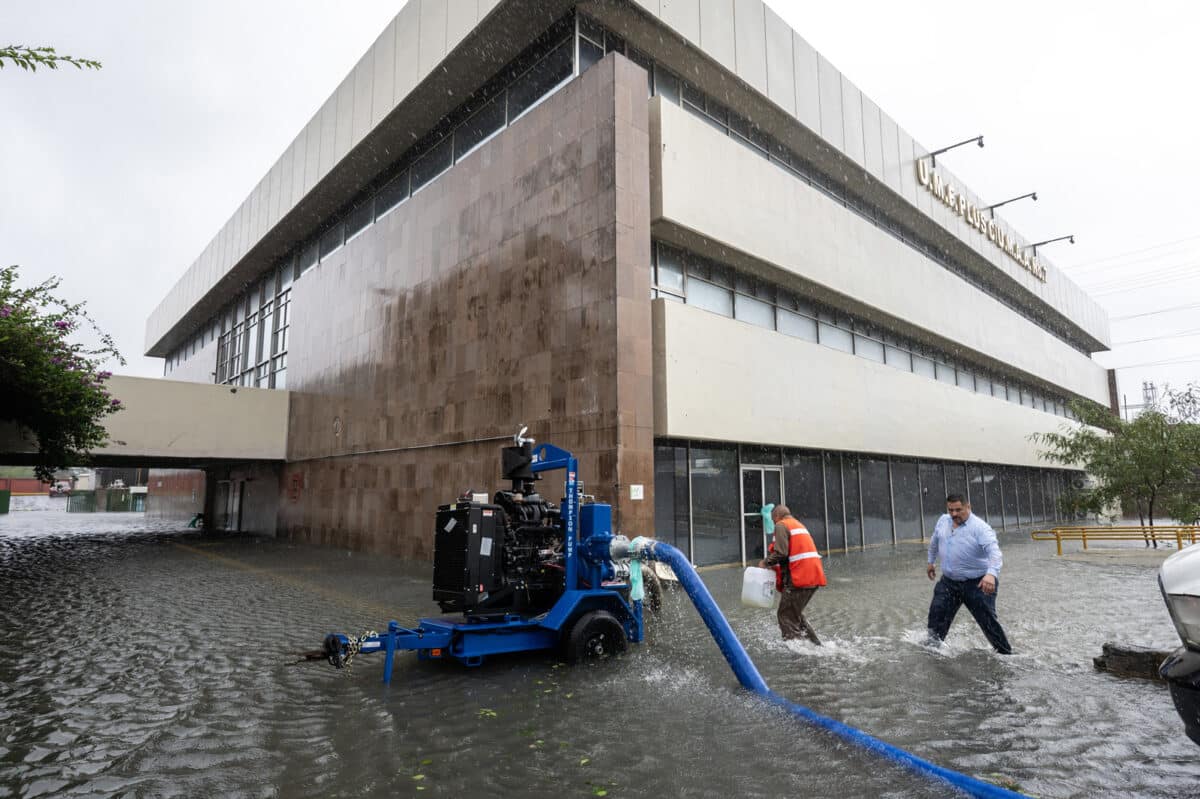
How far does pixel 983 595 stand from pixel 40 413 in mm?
19161

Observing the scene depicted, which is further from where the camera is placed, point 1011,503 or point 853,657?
point 1011,503

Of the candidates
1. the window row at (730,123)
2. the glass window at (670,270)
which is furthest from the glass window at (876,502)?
the glass window at (670,270)

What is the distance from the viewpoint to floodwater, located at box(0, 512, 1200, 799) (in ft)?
13.0

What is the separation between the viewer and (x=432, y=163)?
19.0 m

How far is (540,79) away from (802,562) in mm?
12334

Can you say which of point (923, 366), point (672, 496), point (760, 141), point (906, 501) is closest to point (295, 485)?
point (672, 496)

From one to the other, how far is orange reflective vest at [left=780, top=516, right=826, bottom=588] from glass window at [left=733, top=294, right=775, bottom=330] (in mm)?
9258

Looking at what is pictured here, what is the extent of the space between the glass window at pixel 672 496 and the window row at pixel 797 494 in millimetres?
20

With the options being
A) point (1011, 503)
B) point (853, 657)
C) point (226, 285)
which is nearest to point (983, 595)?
point (853, 657)

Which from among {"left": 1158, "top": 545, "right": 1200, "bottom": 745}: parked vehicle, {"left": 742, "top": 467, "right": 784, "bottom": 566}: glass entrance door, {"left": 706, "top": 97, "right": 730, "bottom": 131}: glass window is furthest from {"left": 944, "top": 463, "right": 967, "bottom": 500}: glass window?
{"left": 1158, "top": 545, "right": 1200, "bottom": 745}: parked vehicle

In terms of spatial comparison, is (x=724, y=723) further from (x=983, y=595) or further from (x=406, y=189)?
(x=406, y=189)

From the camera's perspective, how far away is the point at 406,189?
20.0 m

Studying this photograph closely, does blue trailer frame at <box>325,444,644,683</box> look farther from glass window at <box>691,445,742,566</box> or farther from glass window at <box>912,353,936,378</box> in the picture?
glass window at <box>912,353,936,378</box>

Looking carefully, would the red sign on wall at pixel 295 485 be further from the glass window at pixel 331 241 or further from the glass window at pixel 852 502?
the glass window at pixel 852 502
